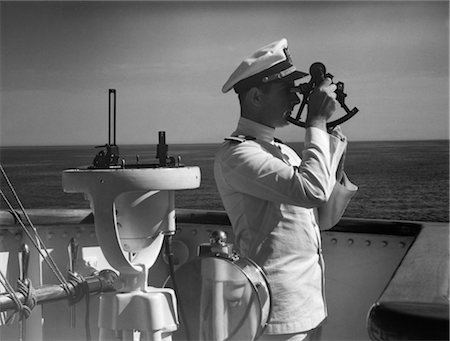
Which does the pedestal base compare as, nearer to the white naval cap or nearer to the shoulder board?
the shoulder board

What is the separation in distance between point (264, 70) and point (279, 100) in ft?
0.23

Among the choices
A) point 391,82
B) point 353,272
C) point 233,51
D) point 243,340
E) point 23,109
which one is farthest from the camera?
point 391,82

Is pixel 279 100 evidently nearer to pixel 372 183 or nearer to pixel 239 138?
pixel 239 138

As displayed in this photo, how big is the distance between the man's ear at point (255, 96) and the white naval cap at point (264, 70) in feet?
0.04

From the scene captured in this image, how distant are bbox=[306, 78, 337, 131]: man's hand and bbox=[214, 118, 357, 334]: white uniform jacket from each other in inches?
0.8

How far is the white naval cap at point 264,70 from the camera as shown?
5.04ft

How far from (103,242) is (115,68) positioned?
22.3 meters

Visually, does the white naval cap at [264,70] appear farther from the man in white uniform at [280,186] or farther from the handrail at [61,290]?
the handrail at [61,290]

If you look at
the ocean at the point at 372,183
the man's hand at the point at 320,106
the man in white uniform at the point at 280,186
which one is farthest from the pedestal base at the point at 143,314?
the ocean at the point at 372,183

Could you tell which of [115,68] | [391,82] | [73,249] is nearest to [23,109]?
[115,68]

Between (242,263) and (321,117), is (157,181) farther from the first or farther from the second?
(321,117)

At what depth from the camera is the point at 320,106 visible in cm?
147

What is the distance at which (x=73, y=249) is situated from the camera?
2129mm

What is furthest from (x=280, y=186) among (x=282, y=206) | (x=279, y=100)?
(x=279, y=100)
